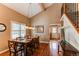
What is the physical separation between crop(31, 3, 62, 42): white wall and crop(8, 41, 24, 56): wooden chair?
52 centimetres

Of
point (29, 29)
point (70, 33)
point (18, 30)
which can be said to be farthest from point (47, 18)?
point (18, 30)

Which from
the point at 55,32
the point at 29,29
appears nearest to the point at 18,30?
the point at 29,29

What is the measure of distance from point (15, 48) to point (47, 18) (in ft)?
3.26

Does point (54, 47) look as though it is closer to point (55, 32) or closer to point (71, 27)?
point (55, 32)

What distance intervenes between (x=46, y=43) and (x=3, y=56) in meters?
0.94

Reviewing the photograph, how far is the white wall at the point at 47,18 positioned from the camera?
229cm

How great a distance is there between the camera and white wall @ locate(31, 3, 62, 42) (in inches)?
90.2

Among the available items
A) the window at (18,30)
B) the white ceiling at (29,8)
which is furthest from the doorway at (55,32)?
the window at (18,30)

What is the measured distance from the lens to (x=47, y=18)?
2.35 meters

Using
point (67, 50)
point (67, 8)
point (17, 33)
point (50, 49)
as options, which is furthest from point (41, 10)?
point (67, 50)

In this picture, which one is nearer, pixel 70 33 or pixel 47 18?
pixel 70 33

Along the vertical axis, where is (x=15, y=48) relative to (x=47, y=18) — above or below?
below

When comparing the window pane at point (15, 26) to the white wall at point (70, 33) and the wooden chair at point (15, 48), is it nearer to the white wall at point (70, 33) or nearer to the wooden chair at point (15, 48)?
the wooden chair at point (15, 48)

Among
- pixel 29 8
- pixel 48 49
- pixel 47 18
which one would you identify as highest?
pixel 29 8
